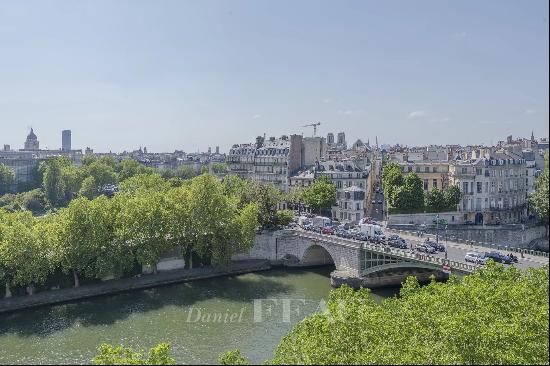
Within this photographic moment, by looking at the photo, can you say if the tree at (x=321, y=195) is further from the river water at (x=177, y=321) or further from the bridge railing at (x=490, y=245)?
the river water at (x=177, y=321)

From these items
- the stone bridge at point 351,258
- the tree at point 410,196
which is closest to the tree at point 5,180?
the stone bridge at point 351,258

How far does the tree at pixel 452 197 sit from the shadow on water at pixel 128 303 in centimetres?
2077

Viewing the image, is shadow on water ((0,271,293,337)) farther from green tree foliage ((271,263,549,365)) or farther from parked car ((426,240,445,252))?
green tree foliage ((271,263,549,365))

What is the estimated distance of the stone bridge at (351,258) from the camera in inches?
1416

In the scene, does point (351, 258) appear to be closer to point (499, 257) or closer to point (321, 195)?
point (499, 257)

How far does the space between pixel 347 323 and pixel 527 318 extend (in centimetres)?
564

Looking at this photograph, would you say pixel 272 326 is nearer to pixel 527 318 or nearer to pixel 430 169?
pixel 527 318

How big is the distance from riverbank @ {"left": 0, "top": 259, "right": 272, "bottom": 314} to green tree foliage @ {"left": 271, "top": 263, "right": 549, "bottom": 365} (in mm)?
21976

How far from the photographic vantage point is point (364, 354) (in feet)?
47.8

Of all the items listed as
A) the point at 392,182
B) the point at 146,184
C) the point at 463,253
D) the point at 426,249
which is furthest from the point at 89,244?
the point at 392,182

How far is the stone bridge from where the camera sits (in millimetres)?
35963

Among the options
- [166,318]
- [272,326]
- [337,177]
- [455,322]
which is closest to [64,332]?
[166,318]

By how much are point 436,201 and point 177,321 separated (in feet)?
100

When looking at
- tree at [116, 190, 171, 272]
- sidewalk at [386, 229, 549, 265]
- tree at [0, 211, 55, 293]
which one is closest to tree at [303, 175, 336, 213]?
sidewalk at [386, 229, 549, 265]
